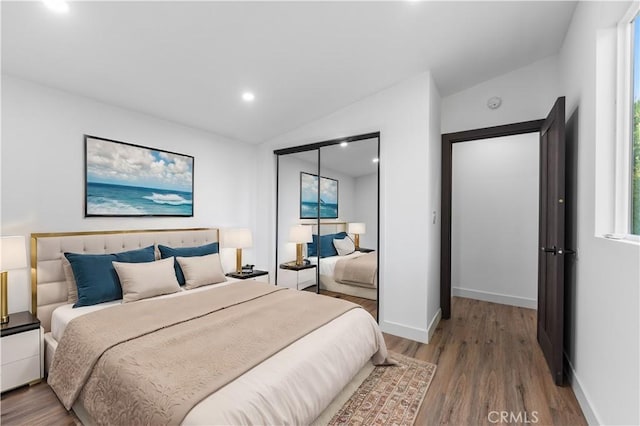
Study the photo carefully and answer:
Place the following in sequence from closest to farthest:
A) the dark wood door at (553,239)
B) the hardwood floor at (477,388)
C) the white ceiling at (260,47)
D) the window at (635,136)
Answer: the window at (635,136)
the hardwood floor at (477,388)
the white ceiling at (260,47)
the dark wood door at (553,239)

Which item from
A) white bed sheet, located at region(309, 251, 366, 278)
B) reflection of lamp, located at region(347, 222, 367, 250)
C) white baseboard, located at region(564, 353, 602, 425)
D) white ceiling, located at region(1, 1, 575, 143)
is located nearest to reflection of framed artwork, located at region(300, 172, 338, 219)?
reflection of lamp, located at region(347, 222, 367, 250)

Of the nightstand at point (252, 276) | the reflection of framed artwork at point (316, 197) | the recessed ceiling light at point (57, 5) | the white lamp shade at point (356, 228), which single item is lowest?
the nightstand at point (252, 276)

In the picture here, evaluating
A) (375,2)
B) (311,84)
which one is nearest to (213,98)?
(311,84)

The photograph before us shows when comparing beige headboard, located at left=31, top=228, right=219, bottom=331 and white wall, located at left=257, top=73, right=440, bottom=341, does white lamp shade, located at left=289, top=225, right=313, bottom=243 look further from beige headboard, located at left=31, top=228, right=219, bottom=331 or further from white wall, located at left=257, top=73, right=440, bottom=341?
beige headboard, located at left=31, top=228, right=219, bottom=331

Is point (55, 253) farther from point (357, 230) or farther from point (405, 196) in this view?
point (405, 196)

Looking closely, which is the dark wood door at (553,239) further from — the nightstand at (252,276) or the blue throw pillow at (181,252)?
the blue throw pillow at (181,252)

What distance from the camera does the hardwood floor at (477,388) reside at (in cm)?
193

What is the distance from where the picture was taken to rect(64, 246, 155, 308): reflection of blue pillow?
2.48 meters

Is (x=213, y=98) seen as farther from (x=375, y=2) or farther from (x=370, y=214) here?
(x=370, y=214)

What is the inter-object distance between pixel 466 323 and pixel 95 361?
3.64 meters

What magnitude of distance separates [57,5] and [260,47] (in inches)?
52.0

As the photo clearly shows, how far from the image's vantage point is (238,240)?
3.93m

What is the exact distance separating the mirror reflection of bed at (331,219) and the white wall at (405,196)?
0.52ft

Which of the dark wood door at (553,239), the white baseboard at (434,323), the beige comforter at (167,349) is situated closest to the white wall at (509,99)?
the dark wood door at (553,239)
